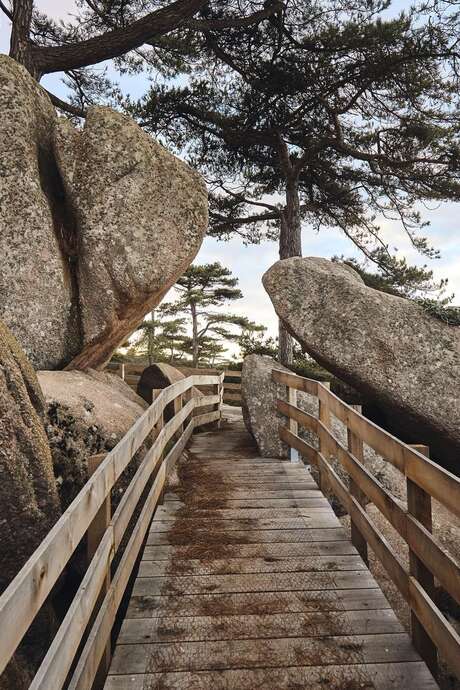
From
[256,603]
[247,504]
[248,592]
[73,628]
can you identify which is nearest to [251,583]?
[248,592]

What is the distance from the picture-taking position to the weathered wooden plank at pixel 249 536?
14.6ft

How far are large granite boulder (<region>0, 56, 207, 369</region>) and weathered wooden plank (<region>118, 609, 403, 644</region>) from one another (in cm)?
439

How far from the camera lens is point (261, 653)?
2.93 m

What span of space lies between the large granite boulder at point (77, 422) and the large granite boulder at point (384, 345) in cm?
346

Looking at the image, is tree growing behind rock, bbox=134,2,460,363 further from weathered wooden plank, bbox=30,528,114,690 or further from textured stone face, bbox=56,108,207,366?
weathered wooden plank, bbox=30,528,114,690

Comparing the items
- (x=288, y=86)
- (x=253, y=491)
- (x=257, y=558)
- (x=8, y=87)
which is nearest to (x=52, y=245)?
(x=8, y=87)

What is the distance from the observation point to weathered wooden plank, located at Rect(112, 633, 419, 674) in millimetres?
2842

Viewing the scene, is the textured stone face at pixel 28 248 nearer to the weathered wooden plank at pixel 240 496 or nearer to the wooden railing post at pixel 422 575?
the weathered wooden plank at pixel 240 496

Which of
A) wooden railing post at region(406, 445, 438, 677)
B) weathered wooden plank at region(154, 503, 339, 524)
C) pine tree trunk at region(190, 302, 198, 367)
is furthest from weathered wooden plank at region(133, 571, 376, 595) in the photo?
pine tree trunk at region(190, 302, 198, 367)

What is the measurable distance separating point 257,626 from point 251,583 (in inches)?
21.1

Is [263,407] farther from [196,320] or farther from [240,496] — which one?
[196,320]

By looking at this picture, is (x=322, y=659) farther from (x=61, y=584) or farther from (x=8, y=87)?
(x=8, y=87)

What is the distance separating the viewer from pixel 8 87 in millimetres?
7148

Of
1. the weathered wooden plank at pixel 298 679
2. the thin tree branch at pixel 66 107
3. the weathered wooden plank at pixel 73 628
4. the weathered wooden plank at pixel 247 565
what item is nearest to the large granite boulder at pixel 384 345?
the weathered wooden plank at pixel 247 565
